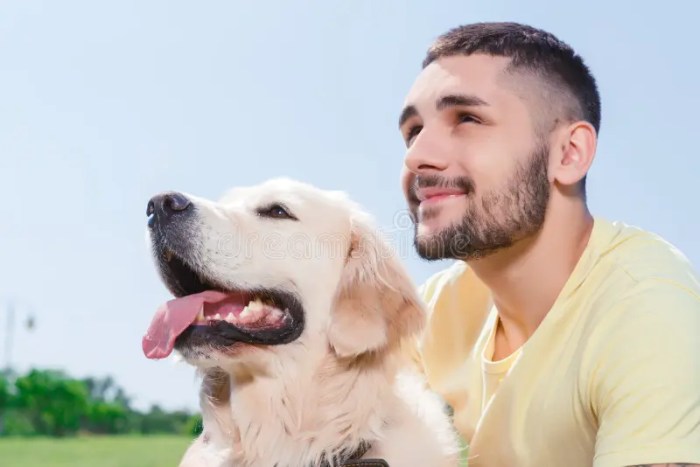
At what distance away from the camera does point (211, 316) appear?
10.4 ft

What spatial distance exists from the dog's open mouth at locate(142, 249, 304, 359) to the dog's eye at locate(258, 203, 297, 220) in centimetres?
31

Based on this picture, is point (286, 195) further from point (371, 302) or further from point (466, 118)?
point (466, 118)

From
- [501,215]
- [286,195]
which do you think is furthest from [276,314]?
[501,215]

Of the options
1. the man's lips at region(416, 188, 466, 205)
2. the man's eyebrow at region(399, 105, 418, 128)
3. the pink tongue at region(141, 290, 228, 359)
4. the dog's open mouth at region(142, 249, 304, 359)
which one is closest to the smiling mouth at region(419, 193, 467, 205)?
the man's lips at region(416, 188, 466, 205)

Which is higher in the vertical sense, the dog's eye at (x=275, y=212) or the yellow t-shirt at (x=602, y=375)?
the dog's eye at (x=275, y=212)

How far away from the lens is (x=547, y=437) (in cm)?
311

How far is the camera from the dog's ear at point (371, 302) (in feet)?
10.3

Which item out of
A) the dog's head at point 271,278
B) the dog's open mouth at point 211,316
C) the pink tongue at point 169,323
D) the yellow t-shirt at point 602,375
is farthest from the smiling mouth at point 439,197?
the pink tongue at point 169,323

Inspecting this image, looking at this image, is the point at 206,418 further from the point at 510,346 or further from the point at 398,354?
the point at 510,346

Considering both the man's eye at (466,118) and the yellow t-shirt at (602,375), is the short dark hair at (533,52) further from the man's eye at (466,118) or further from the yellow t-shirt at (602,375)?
the yellow t-shirt at (602,375)

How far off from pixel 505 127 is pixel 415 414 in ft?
3.98

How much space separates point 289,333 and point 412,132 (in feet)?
3.68

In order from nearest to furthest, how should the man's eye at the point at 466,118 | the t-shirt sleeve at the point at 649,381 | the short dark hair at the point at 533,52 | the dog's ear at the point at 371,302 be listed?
1. the t-shirt sleeve at the point at 649,381
2. the dog's ear at the point at 371,302
3. the man's eye at the point at 466,118
4. the short dark hair at the point at 533,52

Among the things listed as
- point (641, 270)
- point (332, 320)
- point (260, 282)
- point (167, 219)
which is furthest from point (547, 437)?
point (167, 219)
